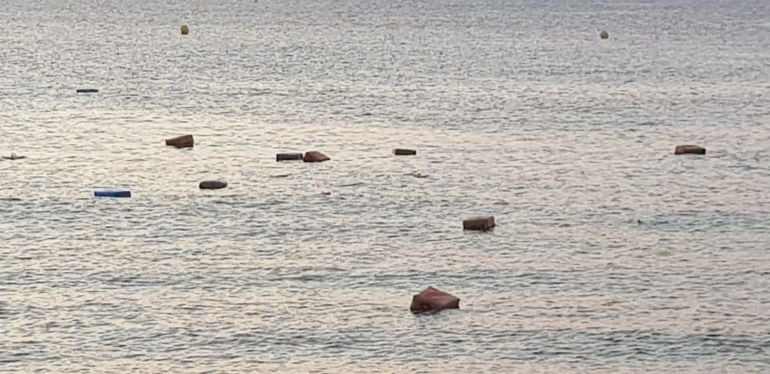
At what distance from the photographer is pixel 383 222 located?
28.0 metres

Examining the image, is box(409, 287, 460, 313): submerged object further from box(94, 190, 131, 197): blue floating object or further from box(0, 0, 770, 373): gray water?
box(94, 190, 131, 197): blue floating object

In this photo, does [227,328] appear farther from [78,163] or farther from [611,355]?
[78,163]

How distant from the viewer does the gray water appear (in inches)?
814

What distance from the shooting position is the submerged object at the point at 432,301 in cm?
2219

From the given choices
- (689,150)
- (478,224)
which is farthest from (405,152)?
(478,224)

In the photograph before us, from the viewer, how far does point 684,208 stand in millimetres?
29625

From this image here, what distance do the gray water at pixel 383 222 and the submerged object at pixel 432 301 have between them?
29 cm

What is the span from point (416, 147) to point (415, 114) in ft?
21.4

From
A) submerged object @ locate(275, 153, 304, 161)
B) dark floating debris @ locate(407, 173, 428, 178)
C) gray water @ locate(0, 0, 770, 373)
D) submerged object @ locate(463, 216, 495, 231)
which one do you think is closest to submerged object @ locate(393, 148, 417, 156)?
gray water @ locate(0, 0, 770, 373)

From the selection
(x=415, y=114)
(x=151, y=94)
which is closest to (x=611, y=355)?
(x=415, y=114)

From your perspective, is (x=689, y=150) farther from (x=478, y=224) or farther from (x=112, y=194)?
(x=112, y=194)

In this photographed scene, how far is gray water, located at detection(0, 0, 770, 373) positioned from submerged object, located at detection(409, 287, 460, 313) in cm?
29

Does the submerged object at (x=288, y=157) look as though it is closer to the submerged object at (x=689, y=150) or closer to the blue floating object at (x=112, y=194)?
the blue floating object at (x=112, y=194)

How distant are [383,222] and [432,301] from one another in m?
5.84
